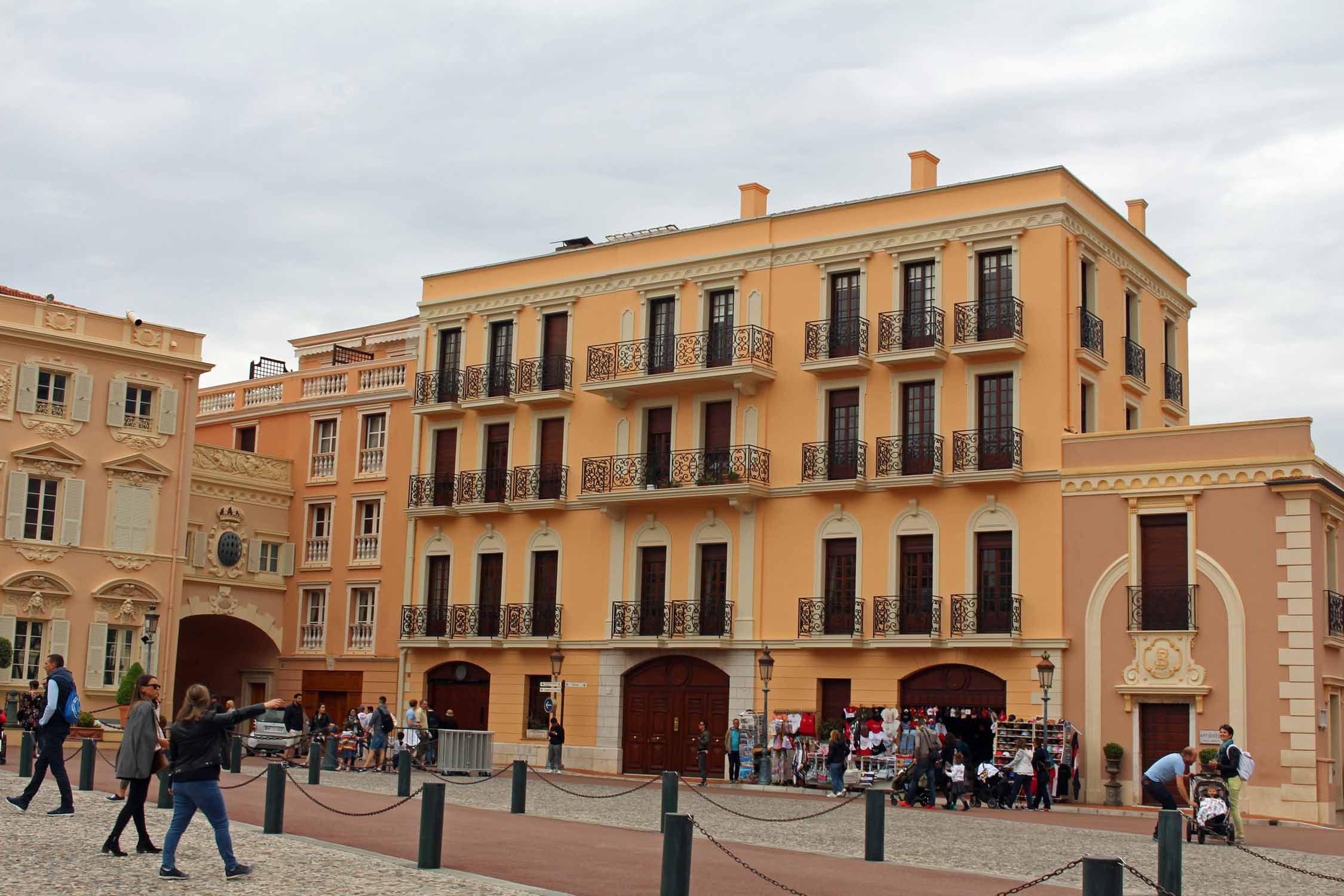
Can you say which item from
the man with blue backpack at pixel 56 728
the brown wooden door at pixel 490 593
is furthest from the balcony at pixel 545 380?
the man with blue backpack at pixel 56 728

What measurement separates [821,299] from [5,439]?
64.3 ft

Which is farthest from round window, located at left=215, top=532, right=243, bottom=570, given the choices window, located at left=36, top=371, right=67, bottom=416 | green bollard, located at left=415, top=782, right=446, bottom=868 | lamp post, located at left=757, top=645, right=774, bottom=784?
green bollard, located at left=415, top=782, right=446, bottom=868

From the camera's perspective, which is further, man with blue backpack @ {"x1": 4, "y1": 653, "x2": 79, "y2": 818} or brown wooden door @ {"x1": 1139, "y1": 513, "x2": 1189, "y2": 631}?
brown wooden door @ {"x1": 1139, "y1": 513, "x2": 1189, "y2": 631}

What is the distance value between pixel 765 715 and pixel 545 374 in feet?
37.5

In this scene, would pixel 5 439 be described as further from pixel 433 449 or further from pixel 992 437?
pixel 992 437

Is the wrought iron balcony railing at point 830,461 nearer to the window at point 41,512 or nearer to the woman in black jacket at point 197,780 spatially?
the window at point 41,512

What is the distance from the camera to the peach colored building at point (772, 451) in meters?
32.0

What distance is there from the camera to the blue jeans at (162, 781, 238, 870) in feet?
42.9

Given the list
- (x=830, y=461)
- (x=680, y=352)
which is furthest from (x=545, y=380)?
(x=830, y=461)

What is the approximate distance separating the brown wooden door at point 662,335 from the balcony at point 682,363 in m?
0.01

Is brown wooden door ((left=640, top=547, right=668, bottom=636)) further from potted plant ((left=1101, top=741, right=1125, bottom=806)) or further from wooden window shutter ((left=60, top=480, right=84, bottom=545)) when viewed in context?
wooden window shutter ((left=60, top=480, right=84, bottom=545))

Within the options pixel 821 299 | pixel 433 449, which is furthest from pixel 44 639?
pixel 821 299

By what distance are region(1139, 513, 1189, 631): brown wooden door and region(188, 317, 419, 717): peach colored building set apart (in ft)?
64.6

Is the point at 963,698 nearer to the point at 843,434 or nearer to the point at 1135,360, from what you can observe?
the point at 843,434
